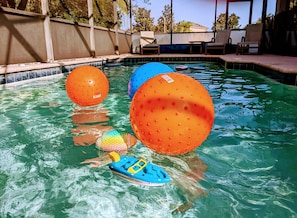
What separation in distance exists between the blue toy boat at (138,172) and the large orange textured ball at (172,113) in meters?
0.17

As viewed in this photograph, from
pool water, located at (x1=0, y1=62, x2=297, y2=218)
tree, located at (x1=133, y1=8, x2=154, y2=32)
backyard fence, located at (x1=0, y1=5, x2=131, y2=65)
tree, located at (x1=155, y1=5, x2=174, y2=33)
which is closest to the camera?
pool water, located at (x1=0, y1=62, x2=297, y2=218)

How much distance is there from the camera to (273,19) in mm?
12484

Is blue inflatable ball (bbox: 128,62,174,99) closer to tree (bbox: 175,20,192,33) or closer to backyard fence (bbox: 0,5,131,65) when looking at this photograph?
backyard fence (bbox: 0,5,131,65)

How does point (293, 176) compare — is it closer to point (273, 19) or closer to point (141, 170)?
point (141, 170)

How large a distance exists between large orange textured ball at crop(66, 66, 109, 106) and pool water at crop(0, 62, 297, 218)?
0.31 m

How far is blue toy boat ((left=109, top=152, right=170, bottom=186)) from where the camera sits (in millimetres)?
1672

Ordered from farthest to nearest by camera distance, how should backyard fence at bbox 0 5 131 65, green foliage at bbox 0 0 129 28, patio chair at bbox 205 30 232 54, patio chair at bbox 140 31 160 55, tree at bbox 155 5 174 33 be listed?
1. tree at bbox 155 5 174 33
2. green foliage at bbox 0 0 129 28
3. patio chair at bbox 140 31 160 55
4. patio chair at bbox 205 30 232 54
5. backyard fence at bbox 0 5 131 65

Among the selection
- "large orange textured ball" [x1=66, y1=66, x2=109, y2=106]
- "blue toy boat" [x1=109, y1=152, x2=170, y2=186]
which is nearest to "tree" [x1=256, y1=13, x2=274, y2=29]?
"large orange textured ball" [x1=66, y1=66, x2=109, y2=106]

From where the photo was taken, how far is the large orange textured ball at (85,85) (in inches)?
127

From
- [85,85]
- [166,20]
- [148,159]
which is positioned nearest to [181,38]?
[85,85]

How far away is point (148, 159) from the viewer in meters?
2.21

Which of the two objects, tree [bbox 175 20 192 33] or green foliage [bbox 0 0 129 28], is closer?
green foliage [bbox 0 0 129 28]

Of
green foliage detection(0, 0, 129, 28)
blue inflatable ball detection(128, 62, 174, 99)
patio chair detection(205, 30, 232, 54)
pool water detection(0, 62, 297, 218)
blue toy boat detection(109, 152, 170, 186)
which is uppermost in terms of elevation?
green foliage detection(0, 0, 129, 28)

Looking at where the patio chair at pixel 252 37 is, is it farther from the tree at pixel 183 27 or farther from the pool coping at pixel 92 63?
the tree at pixel 183 27
